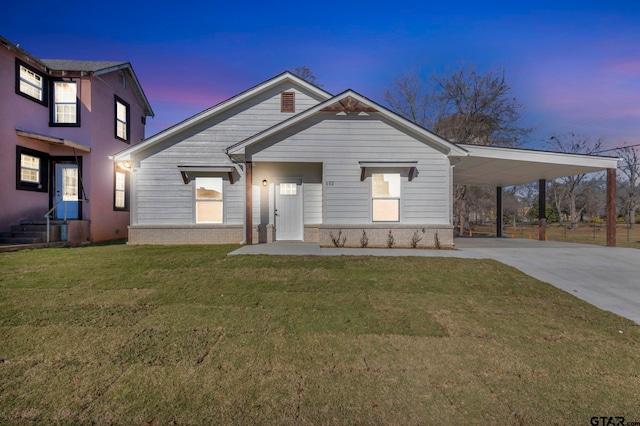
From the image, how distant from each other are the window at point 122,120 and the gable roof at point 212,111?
4391 millimetres

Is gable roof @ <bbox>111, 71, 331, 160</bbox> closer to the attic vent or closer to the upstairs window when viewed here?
the attic vent

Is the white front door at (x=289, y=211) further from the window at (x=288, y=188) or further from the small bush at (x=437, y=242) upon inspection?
the small bush at (x=437, y=242)

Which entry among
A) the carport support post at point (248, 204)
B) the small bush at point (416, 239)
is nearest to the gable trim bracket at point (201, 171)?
the carport support post at point (248, 204)

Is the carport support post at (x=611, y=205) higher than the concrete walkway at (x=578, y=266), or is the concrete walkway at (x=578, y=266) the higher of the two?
the carport support post at (x=611, y=205)

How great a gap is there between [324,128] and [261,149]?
222cm

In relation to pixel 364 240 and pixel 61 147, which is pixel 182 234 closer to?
pixel 61 147

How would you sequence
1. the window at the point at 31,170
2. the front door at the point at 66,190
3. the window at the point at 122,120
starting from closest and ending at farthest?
the window at the point at 31,170
the front door at the point at 66,190
the window at the point at 122,120

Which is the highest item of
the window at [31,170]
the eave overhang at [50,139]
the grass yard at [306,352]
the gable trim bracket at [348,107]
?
the gable trim bracket at [348,107]

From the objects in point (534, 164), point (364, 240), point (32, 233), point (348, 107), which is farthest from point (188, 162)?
point (534, 164)

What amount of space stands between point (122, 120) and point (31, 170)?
4.49m

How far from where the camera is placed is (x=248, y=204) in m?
10.2

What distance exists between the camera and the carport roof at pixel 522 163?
10.4 m

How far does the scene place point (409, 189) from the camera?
1008 cm

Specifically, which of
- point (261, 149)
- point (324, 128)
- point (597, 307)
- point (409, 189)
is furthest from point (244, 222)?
point (597, 307)
